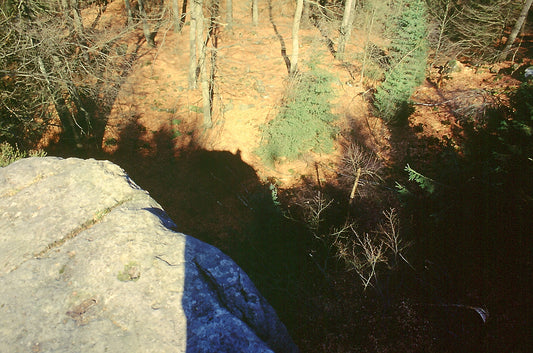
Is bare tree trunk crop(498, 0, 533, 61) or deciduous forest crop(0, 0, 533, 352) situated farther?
bare tree trunk crop(498, 0, 533, 61)

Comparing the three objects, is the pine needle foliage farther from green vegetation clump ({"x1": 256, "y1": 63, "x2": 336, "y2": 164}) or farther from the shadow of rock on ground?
the shadow of rock on ground

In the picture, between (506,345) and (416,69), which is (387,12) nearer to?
(416,69)

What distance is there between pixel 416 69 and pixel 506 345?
502 inches

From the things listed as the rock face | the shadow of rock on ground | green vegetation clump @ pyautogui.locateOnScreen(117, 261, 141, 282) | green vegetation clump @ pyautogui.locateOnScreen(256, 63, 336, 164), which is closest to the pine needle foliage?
green vegetation clump @ pyautogui.locateOnScreen(256, 63, 336, 164)

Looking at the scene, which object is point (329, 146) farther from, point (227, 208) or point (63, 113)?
point (63, 113)

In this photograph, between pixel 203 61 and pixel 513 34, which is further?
pixel 513 34

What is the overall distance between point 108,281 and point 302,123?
11.2 m

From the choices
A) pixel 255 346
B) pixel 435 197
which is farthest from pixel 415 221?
pixel 255 346

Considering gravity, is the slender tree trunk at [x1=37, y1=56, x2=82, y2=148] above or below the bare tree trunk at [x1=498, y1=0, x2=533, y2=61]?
below

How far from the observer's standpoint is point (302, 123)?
44.0ft

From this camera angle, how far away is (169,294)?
148 inches

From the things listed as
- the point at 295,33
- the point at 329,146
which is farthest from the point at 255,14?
the point at 329,146

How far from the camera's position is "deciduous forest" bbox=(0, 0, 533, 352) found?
24.9 ft

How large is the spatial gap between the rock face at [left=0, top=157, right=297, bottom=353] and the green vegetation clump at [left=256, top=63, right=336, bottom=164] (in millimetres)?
9328
